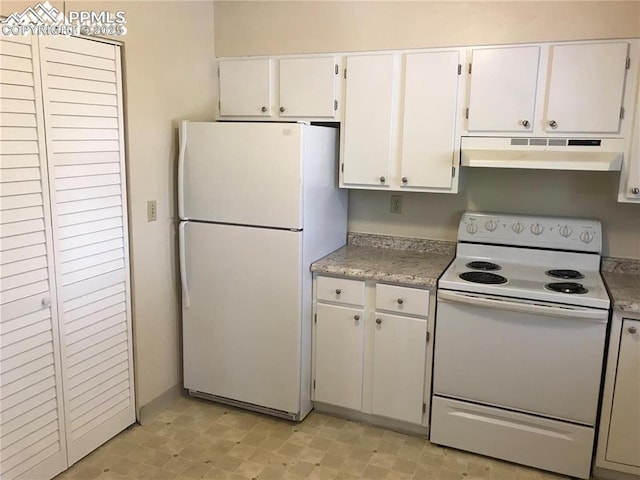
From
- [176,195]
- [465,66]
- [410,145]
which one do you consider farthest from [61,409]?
[465,66]

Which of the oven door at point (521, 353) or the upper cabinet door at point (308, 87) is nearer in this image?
the oven door at point (521, 353)

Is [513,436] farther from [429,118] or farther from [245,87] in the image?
[245,87]

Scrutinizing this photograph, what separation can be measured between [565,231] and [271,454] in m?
1.90

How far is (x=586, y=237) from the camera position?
2.67 m

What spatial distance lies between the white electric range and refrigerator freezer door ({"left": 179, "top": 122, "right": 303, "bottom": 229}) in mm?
892

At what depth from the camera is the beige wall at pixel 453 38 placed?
241 centimetres

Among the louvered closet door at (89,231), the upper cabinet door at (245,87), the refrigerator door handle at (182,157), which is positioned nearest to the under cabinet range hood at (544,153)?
the upper cabinet door at (245,87)

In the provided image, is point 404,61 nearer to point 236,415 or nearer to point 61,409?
point 236,415

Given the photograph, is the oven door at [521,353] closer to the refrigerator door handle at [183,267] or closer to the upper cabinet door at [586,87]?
the upper cabinet door at [586,87]

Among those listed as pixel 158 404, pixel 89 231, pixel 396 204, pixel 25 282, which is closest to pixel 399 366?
pixel 396 204

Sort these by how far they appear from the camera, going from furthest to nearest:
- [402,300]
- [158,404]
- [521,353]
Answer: [158,404] < [402,300] < [521,353]

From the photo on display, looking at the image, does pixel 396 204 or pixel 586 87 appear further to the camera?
pixel 396 204

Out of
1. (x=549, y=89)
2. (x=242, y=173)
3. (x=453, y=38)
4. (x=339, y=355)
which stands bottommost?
(x=339, y=355)

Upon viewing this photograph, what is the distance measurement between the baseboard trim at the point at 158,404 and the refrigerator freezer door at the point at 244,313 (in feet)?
0.63
